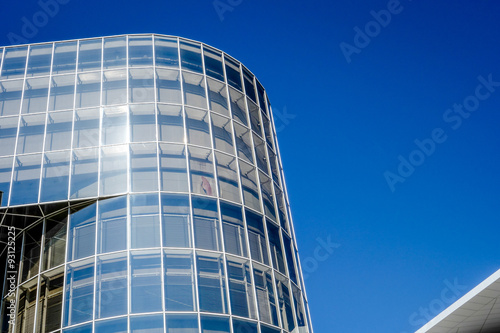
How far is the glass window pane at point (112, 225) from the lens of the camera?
78.0 ft

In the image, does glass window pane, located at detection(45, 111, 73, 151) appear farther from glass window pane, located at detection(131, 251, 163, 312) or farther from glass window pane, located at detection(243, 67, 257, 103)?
glass window pane, located at detection(243, 67, 257, 103)

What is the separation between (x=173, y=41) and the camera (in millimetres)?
30562

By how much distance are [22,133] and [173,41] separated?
8.63m

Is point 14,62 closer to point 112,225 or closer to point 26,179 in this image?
point 26,179

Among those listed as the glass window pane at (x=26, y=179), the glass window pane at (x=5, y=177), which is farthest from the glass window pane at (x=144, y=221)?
the glass window pane at (x=5, y=177)

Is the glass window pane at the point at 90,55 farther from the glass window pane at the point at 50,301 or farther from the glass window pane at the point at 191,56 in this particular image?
the glass window pane at the point at 50,301

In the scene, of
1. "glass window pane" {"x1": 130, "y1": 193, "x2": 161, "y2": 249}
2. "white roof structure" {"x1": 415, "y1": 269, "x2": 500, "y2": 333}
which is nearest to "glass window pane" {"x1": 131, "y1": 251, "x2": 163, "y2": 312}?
"glass window pane" {"x1": 130, "y1": 193, "x2": 161, "y2": 249}

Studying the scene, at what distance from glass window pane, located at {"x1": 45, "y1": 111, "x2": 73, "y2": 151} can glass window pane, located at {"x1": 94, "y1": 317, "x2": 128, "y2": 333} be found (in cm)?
849

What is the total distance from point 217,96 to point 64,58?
7687 mm

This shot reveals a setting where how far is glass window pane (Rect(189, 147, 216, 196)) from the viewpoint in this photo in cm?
2595

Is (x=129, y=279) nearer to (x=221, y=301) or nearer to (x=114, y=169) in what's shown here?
(x=221, y=301)

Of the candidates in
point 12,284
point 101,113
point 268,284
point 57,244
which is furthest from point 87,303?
point 101,113

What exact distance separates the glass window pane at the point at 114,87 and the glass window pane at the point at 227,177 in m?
5.24

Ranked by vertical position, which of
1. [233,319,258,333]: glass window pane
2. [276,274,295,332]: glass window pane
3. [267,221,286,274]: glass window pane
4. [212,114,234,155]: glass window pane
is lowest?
[233,319,258,333]: glass window pane
